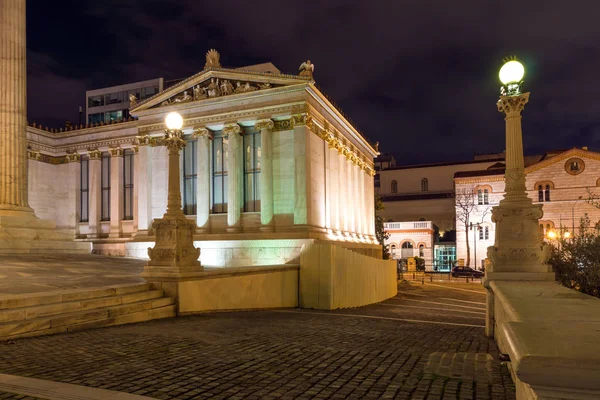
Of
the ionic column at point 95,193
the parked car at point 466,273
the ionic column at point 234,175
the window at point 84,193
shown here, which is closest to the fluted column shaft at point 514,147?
the ionic column at point 234,175

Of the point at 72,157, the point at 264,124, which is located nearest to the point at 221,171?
the point at 264,124

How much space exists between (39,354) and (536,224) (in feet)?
35.1

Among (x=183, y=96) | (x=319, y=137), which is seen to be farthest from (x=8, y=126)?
(x=319, y=137)

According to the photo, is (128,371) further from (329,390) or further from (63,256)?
(63,256)

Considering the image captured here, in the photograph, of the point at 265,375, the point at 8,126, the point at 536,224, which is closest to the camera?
the point at 265,375

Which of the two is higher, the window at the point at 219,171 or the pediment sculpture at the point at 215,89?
the pediment sculpture at the point at 215,89

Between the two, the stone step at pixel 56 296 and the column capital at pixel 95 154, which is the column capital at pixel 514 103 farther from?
the column capital at pixel 95 154

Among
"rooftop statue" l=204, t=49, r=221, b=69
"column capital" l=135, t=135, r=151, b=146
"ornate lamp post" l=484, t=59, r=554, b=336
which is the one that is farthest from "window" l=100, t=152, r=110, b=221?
"ornate lamp post" l=484, t=59, r=554, b=336

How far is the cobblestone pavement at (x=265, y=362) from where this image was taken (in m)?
6.14

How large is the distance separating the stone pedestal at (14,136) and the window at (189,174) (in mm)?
11575

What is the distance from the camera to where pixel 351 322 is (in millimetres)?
14000

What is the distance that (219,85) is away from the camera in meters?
31.9

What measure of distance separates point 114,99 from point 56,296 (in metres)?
86.8

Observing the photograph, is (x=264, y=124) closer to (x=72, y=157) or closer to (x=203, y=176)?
(x=203, y=176)
